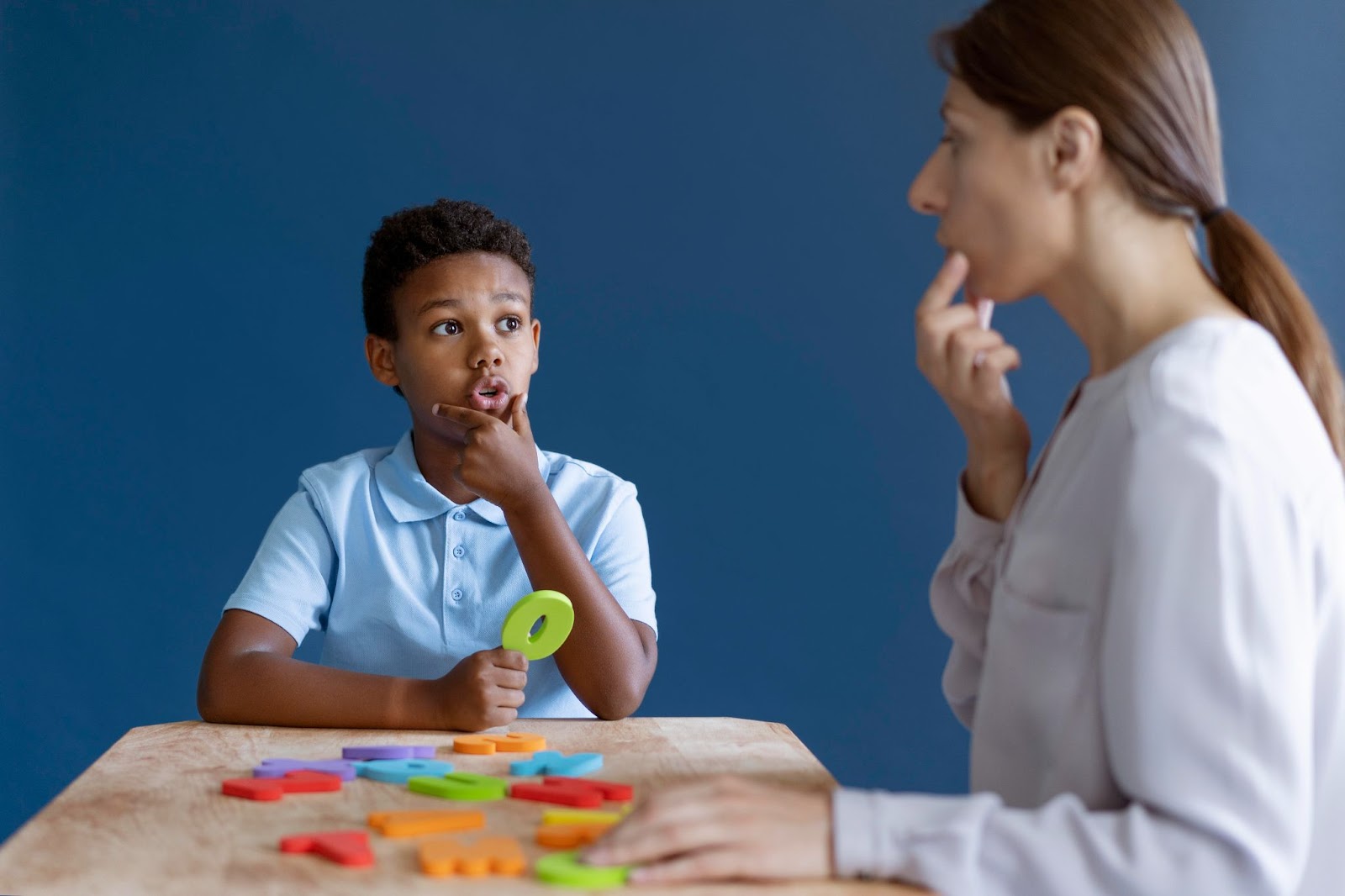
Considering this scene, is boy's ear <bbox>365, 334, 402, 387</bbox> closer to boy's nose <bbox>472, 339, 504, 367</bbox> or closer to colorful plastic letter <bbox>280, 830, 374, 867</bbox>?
boy's nose <bbox>472, 339, 504, 367</bbox>

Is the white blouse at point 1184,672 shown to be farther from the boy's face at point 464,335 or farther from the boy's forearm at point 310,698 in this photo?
the boy's face at point 464,335

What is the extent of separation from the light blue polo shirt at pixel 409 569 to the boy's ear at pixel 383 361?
0.14 meters

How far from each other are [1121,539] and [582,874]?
358 millimetres

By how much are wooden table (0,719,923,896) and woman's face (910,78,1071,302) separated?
0.42 metres

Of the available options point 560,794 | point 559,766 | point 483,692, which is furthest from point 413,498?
point 560,794

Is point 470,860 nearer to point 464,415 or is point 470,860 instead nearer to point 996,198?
point 996,198

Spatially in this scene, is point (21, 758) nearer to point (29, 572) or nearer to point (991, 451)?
point (29, 572)

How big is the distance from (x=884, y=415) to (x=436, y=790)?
1.67 m

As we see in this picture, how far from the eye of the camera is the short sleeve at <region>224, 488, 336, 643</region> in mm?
1430

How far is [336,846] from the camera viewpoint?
735mm

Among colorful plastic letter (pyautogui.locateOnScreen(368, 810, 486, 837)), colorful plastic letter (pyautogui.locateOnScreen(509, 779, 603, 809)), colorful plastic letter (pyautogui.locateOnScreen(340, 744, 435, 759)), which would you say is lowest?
colorful plastic letter (pyautogui.locateOnScreen(340, 744, 435, 759))

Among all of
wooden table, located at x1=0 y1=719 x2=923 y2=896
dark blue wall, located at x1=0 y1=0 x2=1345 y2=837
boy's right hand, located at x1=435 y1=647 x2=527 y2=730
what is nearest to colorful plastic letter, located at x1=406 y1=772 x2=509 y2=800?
wooden table, located at x1=0 y1=719 x2=923 y2=896

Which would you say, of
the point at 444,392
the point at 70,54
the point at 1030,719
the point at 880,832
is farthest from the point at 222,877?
the point at 70,54

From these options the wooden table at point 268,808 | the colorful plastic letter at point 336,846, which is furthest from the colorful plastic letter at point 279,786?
the colorful plastic letter at point 336,846
